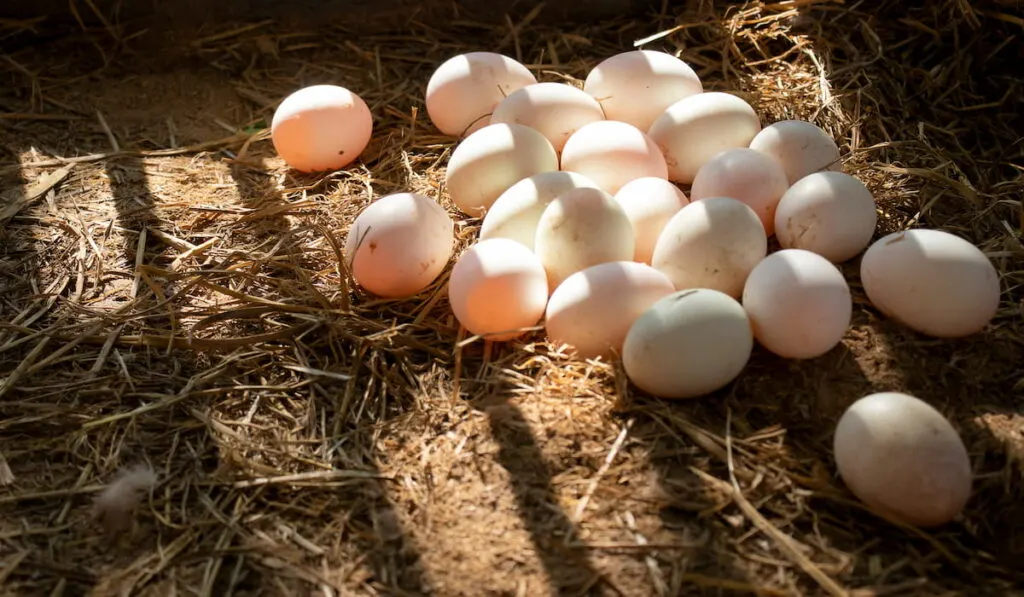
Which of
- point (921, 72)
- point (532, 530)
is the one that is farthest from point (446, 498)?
point (921, 72)

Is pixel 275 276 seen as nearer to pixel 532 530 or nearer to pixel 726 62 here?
pixel 532 530

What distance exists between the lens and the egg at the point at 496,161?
87.7 inches

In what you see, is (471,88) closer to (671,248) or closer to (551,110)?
(551,110)

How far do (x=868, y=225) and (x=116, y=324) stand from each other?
1651mm

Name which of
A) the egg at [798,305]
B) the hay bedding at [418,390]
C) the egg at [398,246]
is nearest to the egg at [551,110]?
the hay bedding at [418,390]

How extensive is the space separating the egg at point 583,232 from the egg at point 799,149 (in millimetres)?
446

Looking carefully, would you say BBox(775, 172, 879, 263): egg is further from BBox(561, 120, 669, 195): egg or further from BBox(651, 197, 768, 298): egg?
BBox(561, 120, 669, 195): egg

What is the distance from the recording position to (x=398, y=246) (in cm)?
205

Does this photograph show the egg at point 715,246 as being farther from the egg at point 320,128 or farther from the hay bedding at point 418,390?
the egg at point 320,128

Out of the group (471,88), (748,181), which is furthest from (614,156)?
(471,88)

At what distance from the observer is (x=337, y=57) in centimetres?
302

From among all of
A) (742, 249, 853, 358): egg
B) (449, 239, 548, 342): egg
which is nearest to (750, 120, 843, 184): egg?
(742, 249, 853, 358): egg

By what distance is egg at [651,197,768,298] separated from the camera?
190 cm

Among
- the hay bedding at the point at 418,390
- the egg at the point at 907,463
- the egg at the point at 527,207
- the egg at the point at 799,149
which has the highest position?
the egg at the point at 799,149
